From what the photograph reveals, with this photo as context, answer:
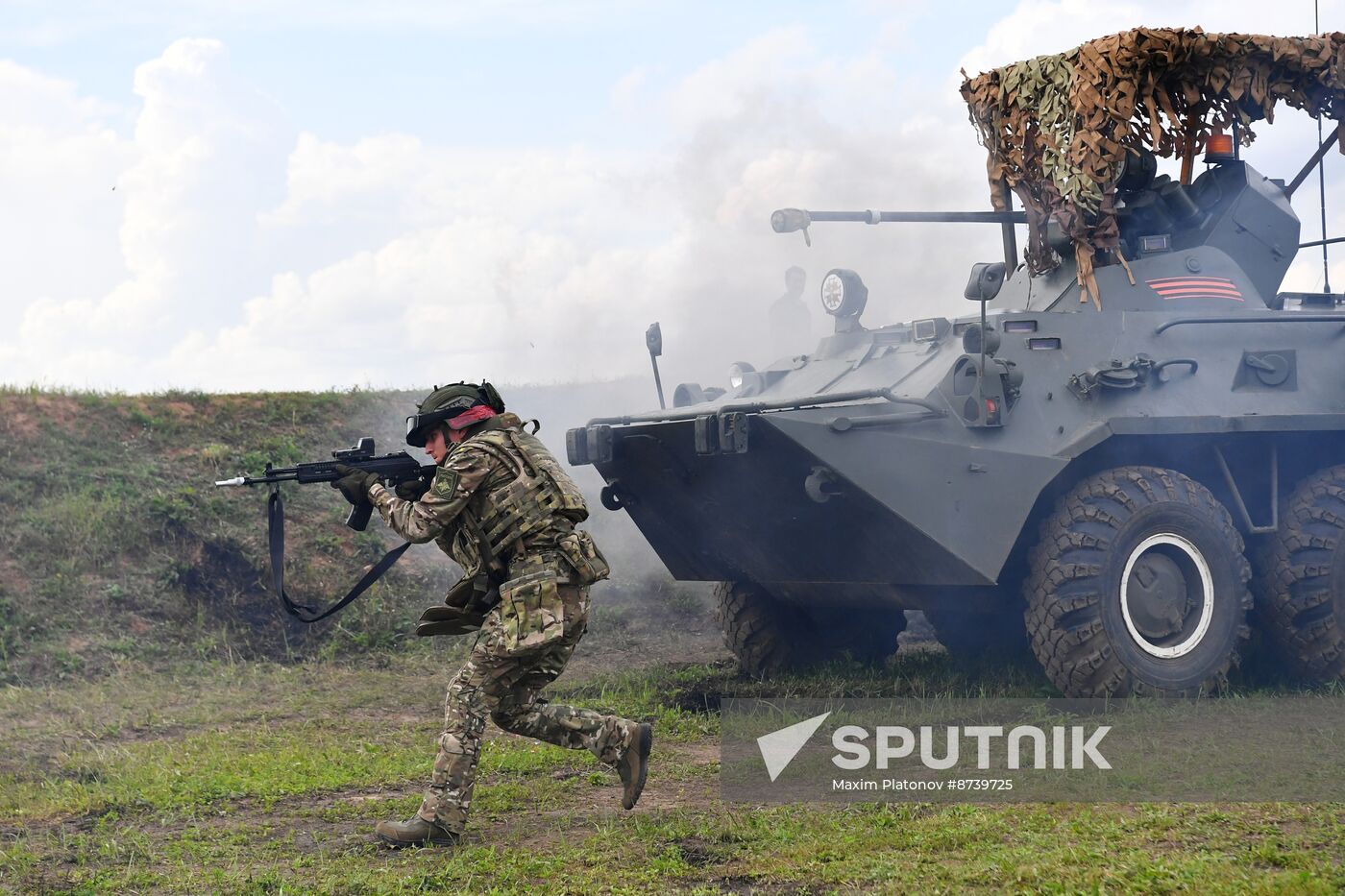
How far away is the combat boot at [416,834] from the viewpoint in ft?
17.5

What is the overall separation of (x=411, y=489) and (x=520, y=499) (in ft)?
1.92

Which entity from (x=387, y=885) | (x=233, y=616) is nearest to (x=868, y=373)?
(x=387, y=885)

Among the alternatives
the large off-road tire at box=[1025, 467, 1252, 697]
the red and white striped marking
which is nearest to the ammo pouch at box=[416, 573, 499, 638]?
the large off-road tire at box=[1025, 467, 1252, 697]

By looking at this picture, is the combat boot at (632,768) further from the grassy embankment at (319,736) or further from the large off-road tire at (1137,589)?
the large off-road tire at (1137,589)

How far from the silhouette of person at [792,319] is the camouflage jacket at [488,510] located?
645 cm

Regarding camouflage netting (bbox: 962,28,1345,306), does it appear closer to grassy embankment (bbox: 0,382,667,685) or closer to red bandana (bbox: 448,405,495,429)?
red bandana (bbox: 448,405,495,429)

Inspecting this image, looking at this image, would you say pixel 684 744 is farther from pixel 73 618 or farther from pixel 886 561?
pixel 73 618

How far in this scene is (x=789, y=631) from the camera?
9.45 meters

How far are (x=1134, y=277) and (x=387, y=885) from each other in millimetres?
5685

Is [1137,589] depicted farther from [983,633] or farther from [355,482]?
[355,482]

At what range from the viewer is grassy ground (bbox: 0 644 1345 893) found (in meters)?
4.71

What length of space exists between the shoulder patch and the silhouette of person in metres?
6.63

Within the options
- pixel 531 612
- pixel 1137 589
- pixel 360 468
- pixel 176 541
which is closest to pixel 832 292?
pixel 1137 589

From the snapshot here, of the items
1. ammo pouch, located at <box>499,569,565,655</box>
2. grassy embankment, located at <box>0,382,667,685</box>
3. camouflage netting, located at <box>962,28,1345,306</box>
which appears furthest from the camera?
grassy embankment, located at <box>0,382,667,685</box>
